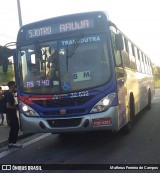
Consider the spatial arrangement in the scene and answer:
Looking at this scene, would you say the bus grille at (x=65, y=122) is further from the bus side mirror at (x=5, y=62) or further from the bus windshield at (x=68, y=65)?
the bus side mirror at (x=5, y=62)

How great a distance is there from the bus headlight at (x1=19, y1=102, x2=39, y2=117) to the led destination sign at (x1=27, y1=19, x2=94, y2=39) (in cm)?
175

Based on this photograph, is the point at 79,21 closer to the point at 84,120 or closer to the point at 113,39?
the point at 113,39

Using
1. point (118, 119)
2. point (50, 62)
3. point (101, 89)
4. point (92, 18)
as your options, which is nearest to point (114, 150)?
point (118, 119)

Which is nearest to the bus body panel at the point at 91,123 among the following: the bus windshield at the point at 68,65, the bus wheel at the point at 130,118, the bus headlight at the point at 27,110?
the bus headlight at the point at 27,110

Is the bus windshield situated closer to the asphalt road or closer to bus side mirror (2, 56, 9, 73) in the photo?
bus side mirror (2, 56, 9, 73)

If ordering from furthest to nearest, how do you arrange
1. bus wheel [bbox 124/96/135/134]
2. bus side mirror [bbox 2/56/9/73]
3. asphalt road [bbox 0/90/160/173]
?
bus wheel [bbox 124/96/135/134] → bus side mirror [bbox 2/56/9/73] → asphalt road [bbox 0/90/160/173]

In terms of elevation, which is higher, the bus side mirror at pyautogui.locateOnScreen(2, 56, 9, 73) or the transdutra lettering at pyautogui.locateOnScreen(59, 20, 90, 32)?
the transdutra lettering at pyautogui.locateOnScreen(59, 20, 90, 32)

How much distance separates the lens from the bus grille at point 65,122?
8.44 meters

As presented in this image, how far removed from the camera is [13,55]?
9477 mm

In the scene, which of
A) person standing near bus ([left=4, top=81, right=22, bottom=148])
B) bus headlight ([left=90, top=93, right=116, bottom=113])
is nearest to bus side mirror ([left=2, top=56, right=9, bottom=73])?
person standing near bus ([left=4, top=81, right=22, bottom=148])

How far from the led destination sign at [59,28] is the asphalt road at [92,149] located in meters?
2.90

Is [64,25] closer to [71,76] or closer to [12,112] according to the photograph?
[71,76]

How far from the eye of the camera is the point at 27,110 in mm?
8945

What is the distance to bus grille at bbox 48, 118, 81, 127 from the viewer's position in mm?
8438
